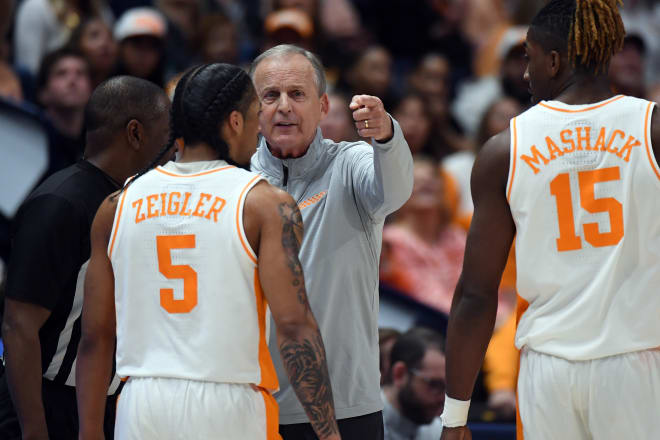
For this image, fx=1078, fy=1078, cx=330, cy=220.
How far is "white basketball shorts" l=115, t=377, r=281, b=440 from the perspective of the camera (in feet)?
11.2

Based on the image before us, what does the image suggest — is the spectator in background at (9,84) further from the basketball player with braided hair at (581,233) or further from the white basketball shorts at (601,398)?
the white basketball shorts at (601,398)

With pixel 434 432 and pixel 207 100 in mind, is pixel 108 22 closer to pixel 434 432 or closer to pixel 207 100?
pixel 434 432

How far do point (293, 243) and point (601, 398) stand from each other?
3.66 feet

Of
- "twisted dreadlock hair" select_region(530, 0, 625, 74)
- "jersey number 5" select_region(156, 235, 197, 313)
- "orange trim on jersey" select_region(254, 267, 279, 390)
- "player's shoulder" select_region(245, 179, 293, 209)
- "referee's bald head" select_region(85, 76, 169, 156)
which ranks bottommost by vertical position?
"orange trim on jersey" select_region(254, 267, 279, 390)

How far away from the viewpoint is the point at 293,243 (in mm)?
3482

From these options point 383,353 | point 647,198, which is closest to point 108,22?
point 383,353

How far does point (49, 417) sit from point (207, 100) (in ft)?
4.85

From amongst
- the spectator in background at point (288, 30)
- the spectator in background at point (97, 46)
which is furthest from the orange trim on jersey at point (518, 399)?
the spectator in background at point (288, 30)

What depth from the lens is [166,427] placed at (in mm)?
3428

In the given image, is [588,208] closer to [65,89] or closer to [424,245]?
[424,245]

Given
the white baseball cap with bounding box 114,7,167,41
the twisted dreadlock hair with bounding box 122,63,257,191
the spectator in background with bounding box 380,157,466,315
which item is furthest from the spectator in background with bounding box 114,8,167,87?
the twisted dreadlock hair with bounding box 122,63,257,191

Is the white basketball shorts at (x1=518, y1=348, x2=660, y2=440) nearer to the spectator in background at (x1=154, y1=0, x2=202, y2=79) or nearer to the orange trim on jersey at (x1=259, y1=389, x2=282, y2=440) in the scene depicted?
the orange trim on jersey at (x1=259, y1=389, x2=282, y2=440)

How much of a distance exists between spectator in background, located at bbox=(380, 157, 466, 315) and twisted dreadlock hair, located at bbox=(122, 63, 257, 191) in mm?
3899

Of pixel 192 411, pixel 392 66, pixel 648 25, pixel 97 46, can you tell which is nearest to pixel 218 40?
pixel 97 46
